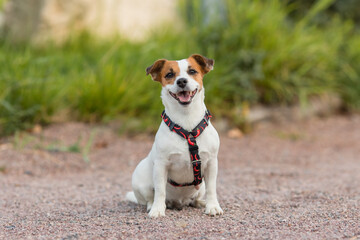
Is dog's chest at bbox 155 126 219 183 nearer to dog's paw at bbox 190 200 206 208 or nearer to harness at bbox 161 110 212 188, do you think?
harness at bbox 161 110 212 188

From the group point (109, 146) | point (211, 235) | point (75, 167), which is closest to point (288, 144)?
point (109, 146)

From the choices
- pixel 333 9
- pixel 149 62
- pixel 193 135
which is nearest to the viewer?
pixel 193 135

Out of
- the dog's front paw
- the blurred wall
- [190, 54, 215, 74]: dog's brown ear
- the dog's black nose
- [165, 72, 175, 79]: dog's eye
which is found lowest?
the dog's front paw

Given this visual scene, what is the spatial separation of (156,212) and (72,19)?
6.70 metres

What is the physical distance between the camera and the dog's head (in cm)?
286

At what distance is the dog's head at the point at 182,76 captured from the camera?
286 cm

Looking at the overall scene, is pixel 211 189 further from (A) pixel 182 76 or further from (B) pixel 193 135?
(A) pixel 182 76

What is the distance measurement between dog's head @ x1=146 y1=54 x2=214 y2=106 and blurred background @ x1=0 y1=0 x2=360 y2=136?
295cm

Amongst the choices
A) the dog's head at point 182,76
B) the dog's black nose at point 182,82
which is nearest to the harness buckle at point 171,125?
the dog's head at point 182,76

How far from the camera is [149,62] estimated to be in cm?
663

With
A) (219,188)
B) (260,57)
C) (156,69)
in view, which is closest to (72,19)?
(260,57)

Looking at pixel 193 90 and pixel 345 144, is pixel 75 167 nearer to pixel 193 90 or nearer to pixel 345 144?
pixel 193 90

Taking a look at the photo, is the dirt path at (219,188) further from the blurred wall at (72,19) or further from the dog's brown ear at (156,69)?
the blurred wall at (72,19)

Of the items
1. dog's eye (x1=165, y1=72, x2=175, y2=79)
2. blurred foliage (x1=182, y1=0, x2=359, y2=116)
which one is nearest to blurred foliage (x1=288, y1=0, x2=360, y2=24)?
blurred foliage (x1=182, y1=0, x2=359, y2=116)
